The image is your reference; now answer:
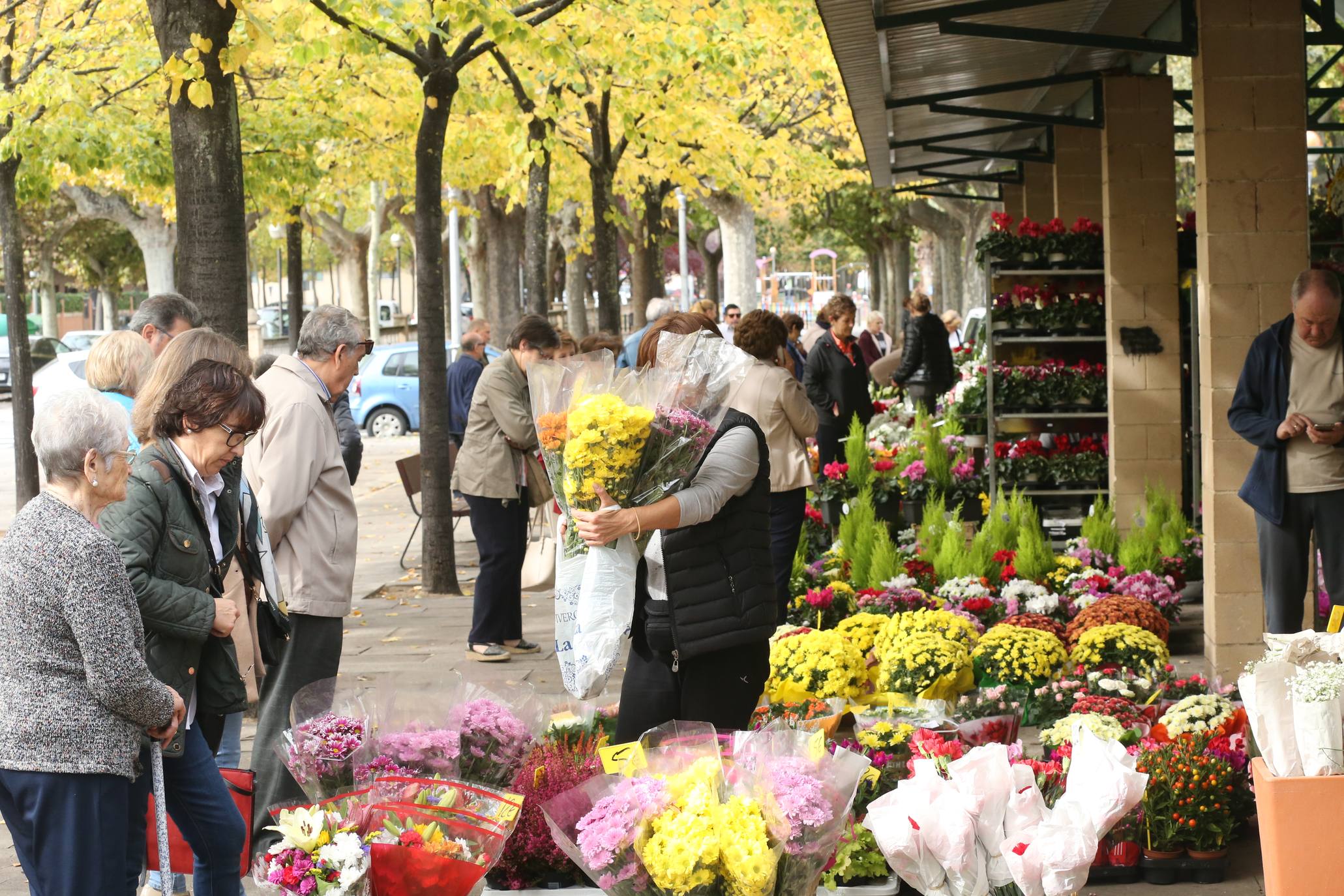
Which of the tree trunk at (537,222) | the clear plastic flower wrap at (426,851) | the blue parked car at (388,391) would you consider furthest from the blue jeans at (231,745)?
the blue parked car at (388,391)

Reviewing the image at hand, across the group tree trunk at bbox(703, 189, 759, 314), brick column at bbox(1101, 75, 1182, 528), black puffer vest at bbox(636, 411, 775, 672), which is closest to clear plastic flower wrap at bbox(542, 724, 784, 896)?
black puffer vest at bbox(636, 411, 775, 672)

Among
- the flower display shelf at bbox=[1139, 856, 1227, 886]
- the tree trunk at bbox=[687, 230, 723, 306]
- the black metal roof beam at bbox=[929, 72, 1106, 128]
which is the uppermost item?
the tree trunk at bbox=[687, 230, 723, 306]

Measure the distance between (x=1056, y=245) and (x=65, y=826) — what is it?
911cm

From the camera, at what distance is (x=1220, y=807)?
496 cm

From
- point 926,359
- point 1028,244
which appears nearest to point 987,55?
point 1028,244

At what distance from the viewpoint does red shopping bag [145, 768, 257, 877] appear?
455cm

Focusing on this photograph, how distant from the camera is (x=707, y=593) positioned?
449cm

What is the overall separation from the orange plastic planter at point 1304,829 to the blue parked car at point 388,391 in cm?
2227

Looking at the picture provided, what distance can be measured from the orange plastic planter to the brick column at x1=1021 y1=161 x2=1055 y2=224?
1230 cm

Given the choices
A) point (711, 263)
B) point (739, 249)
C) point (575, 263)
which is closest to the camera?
point (575, 263)

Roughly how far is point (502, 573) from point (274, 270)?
287ft

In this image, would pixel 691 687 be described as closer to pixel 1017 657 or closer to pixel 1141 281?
pixel 1017 657

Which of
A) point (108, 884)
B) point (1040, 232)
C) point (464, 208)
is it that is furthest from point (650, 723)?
point (464, 208)

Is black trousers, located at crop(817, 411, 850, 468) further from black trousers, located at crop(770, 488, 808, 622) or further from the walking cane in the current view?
the walking cane
